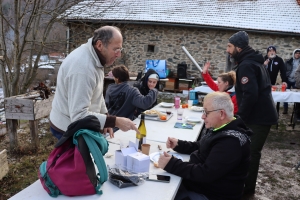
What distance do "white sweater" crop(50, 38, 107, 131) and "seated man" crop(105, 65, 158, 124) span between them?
5.00ft

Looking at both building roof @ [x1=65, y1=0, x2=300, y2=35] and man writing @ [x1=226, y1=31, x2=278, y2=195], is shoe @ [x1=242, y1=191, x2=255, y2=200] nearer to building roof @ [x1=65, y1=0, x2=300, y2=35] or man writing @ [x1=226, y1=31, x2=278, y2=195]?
man writing @ [x1=226, y1=31, x2=278, y2=195]

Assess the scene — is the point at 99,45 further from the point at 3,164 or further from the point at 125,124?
the point at 3,164

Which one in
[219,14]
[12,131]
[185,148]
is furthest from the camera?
[219,14]

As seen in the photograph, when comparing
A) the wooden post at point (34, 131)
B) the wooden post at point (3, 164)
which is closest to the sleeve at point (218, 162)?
the wooden post at point (3, 164)

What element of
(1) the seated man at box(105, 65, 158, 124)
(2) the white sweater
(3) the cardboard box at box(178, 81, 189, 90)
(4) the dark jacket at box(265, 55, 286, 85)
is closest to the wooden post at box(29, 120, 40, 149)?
(1) the seated man at box(105, 65, 158, 124)

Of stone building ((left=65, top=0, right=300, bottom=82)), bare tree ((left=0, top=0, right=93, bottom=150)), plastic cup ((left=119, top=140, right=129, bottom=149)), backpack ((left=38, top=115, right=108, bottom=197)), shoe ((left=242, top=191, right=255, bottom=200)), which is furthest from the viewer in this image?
stone building ((left=65, top=0, right=300, bottom=82))

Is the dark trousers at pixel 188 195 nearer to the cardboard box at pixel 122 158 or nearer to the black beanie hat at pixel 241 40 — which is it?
the cardboard box at pixel 122 158

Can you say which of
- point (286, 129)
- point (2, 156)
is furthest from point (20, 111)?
point (286, 129)

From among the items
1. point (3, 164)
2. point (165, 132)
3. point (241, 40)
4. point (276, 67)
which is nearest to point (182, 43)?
point (276, 67)

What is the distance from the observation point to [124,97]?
12.9ft

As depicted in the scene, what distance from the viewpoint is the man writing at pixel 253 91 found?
10.7 feet

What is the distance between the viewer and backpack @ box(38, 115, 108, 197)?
1.68 m

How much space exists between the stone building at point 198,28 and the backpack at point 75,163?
9986 mm

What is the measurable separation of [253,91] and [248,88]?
0.21ft
